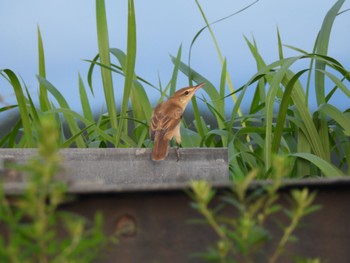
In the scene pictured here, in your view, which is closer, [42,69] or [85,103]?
[42,69]

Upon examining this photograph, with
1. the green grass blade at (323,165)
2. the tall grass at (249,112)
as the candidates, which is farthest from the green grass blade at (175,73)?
the green grass blade at (323,165)

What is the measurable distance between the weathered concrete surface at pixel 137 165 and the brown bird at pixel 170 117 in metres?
0.19

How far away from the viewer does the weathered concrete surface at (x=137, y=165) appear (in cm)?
369

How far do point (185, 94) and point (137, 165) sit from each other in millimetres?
1209

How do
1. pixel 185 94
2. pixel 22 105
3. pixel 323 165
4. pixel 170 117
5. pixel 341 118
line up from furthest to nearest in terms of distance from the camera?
pixel 185 94
pixel 22 105
pixel 170 117
pixel 341 118
pixel 323 165

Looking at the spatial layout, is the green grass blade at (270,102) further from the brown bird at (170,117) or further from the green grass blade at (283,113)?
the brown bird at (170,117)

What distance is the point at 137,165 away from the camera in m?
3.73

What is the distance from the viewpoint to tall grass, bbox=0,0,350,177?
429 centimetres

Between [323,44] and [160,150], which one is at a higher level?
[323,44]

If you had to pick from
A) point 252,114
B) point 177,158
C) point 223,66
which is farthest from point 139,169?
point 223,66

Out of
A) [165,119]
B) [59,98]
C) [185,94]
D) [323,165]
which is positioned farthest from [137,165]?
[59,98]

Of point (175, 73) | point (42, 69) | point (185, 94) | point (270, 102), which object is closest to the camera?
point (270, 102)

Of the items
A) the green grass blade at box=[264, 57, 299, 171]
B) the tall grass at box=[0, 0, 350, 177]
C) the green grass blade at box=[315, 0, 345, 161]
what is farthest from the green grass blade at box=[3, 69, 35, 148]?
the green grass blade at box=[315, 0, 345, 161]

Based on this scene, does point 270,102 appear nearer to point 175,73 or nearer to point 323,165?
point 323,165
